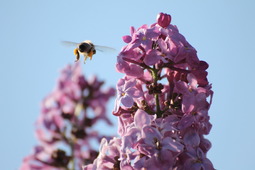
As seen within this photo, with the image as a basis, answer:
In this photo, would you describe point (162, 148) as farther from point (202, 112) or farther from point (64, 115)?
point (64, 115)

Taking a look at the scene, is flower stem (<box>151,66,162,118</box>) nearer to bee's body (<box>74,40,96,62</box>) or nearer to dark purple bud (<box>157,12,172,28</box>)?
dark purple bud (<box>157,12,172,28</box>)

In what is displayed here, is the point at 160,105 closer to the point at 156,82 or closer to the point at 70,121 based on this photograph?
the point at 156,82

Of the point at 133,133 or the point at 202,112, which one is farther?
the point at 202,112

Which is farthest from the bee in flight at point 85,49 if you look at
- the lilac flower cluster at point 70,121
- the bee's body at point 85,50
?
the lilac flower cluster at point 70,121


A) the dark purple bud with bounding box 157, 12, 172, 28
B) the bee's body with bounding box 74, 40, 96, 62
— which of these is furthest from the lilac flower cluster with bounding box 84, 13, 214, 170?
the bee's body with bounding box 74, 40, 96, 62

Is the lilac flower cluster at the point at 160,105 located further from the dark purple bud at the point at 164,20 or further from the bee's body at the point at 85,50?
the bee's body at the point at 85,50

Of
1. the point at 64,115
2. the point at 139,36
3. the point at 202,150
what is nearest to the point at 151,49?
the point at 139,36
